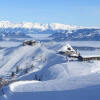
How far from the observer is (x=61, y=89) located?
1283 centimetres

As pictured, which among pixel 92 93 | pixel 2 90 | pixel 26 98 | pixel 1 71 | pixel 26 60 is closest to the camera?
pixel 92 93

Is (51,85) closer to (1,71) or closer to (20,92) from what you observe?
(20,92)

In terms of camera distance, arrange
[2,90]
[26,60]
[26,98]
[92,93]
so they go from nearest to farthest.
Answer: [92,93]
[26,98]
[2,90]
[26,60]

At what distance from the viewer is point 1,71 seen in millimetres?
51219

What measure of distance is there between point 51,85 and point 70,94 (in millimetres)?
2019

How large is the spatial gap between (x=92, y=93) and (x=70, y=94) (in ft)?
2.84

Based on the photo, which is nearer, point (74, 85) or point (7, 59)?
point (74, 85)

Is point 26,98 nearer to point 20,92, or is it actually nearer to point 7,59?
point 20,92

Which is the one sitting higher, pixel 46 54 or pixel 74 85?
pixel 74 85

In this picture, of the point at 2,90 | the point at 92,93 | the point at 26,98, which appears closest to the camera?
the point at 92,93

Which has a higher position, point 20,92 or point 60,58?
point 20,92

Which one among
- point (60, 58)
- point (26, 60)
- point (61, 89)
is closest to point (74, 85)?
point (61, 89)

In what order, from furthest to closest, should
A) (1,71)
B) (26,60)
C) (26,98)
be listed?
(26,60) → (1,71) → (26,98)

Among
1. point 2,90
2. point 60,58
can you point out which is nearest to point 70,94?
point 2,90
